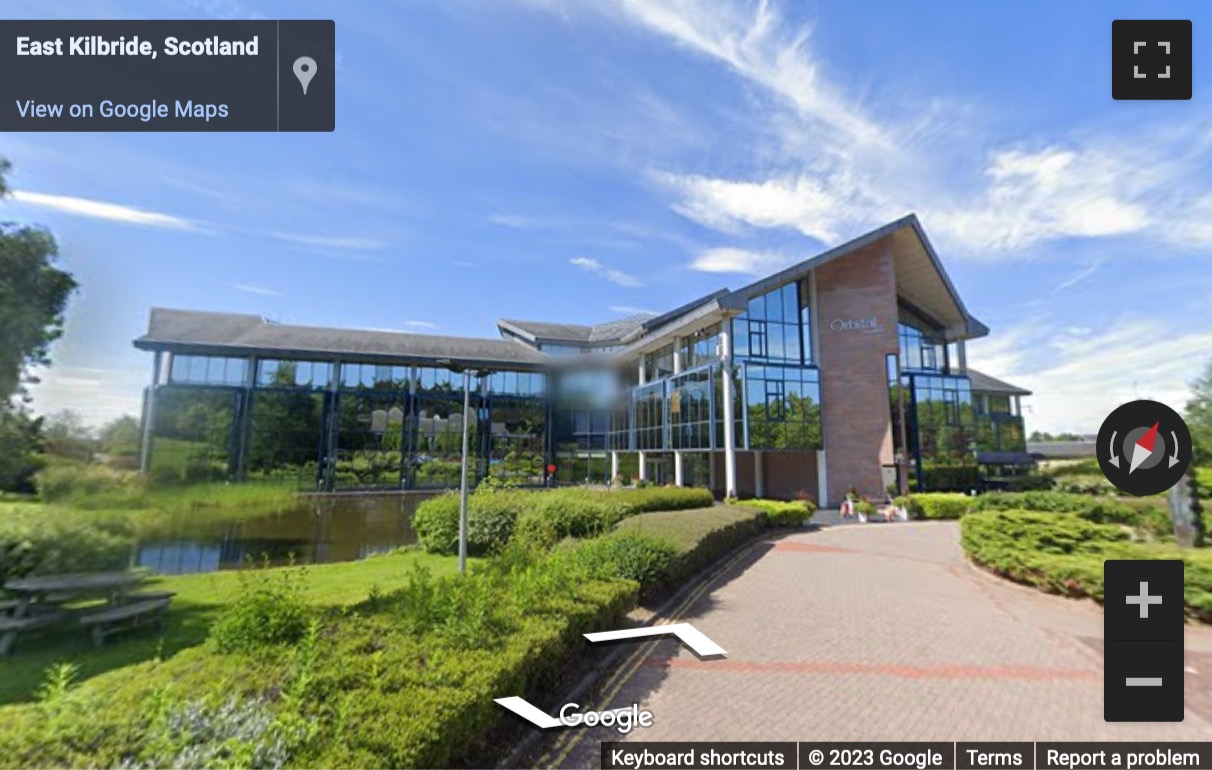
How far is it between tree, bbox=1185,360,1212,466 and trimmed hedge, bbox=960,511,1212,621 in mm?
1629

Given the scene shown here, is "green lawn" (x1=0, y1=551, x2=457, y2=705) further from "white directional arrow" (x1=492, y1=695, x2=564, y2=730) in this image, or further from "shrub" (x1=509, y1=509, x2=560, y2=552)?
"white directional arrow" (x1=492, y1=695, x2=564, y2=730)

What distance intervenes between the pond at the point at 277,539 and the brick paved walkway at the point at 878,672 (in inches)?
257

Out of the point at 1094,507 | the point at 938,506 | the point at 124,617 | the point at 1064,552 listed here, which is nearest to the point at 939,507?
the point at 938,506

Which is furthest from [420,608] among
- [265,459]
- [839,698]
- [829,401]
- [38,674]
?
[265,459]

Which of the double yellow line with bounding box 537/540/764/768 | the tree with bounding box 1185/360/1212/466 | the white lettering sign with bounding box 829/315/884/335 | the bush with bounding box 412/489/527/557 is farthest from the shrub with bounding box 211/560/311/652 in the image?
the white lettering sign with bounding box 829/315/884/335

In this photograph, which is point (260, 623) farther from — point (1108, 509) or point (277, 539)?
point (1108, 509)

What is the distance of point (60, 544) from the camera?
6.04m

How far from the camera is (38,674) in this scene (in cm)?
511

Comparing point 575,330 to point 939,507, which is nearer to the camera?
point 939,507

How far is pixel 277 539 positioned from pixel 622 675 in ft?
42.9

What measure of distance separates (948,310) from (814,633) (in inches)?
1054

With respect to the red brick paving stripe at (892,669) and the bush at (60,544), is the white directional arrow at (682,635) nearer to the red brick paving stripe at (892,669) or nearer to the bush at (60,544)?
the red brick paving stripe at (892,669)

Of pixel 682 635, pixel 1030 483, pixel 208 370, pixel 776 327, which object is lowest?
pixel 682 635

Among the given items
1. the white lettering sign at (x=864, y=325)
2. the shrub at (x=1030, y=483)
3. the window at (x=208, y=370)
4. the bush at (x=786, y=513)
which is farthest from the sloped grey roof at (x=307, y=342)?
the shrub at (x=1030, y=483)
